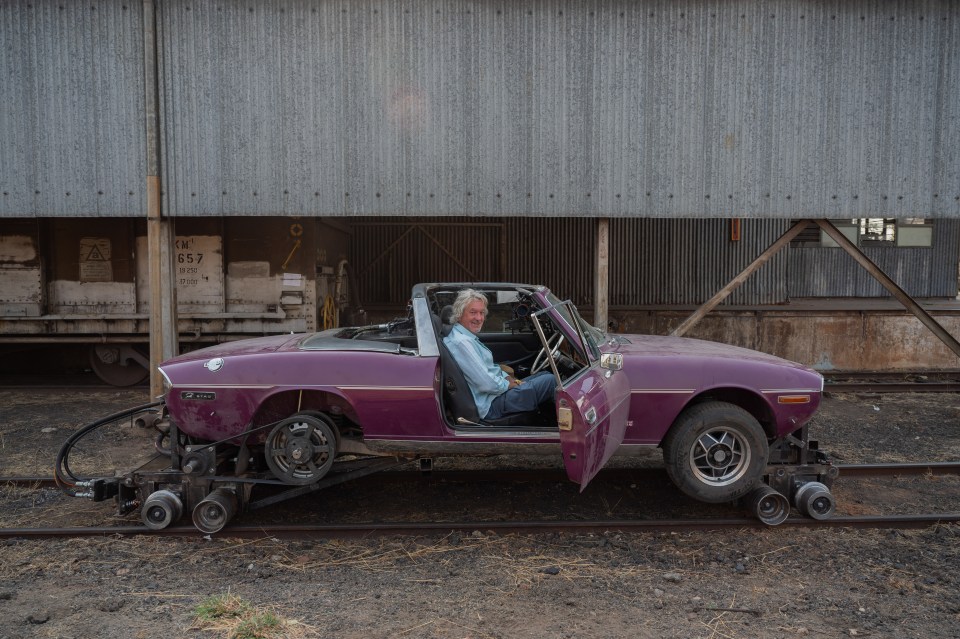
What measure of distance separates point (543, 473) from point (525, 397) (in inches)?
A: 61.2

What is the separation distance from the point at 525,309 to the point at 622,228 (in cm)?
895

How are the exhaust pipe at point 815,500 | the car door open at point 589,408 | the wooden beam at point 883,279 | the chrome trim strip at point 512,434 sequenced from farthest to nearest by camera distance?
the wooden beam at point 883,279 → the exhaust pipe at point 815,500 → the chrome trim strip at point 512,434 → the car door open at point 589,408

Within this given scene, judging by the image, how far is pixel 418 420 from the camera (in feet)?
15.0

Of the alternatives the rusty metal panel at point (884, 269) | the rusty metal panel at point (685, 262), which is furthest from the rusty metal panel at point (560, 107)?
the rusty metal panel at point (884, 269)

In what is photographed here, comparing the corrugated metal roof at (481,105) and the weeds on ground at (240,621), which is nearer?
the weeds on ground at (240,621)

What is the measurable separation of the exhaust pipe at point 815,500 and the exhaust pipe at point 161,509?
4.62 metres

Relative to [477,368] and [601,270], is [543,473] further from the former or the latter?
[601,270]

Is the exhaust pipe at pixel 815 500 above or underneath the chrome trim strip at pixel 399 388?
underneath

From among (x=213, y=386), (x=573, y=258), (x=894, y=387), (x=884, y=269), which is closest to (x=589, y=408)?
(x=213, y=386)

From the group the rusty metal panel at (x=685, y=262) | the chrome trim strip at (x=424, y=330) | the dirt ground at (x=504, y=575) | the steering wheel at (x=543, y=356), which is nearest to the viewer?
the dirt ground at (x=504, y=575)

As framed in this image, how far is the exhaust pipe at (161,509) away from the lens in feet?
15.3

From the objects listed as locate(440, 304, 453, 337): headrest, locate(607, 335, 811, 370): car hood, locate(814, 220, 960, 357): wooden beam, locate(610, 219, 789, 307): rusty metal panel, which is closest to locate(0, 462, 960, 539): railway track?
locate(607, 335, 811, 370): car hood

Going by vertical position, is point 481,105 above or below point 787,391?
→ above

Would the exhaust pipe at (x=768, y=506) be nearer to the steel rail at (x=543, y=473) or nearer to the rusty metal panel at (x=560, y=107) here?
the steel rail at (x=543, y=473)
